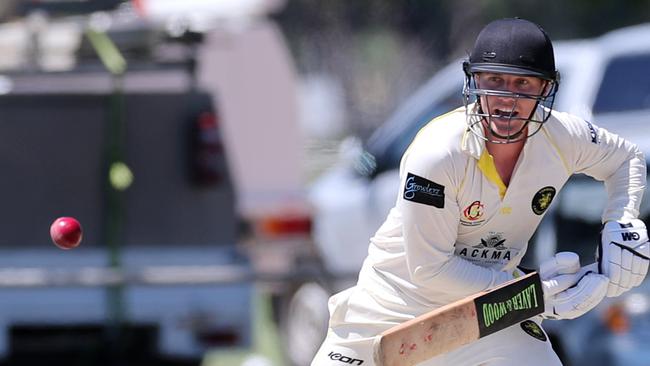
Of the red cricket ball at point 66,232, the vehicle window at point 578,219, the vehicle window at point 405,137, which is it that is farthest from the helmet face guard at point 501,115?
the vehicle window at point 405,137

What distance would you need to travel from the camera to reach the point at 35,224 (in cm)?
811

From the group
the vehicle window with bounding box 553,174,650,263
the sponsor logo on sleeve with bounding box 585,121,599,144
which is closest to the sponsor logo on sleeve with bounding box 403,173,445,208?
the sponsor logo on sleeve with bounding box 585,121,599,144

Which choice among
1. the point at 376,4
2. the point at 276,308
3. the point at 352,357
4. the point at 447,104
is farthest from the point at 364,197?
the point at 376,4

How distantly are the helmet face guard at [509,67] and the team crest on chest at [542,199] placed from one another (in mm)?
195

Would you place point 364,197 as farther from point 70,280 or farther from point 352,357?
point 352,357

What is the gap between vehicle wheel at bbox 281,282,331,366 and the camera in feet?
32.9

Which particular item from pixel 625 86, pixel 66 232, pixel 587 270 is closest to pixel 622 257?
pixel 587 270

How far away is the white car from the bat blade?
3.32m

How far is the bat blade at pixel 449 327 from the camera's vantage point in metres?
4.49

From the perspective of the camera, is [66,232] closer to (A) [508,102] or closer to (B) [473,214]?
(B) [473,214]

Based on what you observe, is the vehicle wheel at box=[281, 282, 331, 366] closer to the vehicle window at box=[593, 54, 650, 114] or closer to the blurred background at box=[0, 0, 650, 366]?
the blurred background at box=[0, 0, 650, 366]

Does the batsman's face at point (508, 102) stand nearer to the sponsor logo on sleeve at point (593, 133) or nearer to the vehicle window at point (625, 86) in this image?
the sponsor logo on sleeve at point (593, 133)

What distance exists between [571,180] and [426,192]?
149 inches

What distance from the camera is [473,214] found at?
4.64 metres
